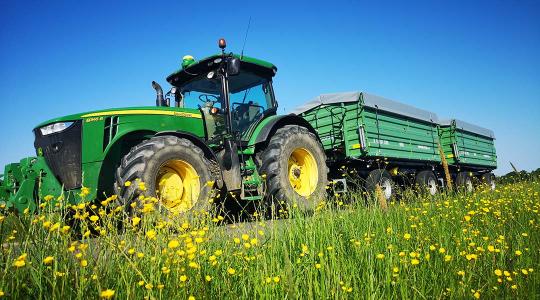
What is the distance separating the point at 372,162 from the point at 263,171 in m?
3.41

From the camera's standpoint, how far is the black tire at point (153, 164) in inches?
145

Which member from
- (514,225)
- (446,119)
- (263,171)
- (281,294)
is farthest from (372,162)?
(281,294)

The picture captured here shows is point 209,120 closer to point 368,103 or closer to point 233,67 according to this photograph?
point 233,67

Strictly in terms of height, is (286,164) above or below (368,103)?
below

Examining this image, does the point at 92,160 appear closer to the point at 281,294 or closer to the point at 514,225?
the point at 281,294

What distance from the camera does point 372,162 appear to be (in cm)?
752

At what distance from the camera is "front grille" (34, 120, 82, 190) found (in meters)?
3.96

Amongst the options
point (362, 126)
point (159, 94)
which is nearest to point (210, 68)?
point (159, 94)

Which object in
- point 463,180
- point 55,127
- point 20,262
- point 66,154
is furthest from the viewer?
point 463,180

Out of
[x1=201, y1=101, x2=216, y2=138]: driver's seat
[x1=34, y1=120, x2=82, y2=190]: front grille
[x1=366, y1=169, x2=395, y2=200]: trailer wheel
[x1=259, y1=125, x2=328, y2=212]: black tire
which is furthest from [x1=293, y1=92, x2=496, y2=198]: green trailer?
[x1=34, y1=120, x2=82, y2=190]: front grille

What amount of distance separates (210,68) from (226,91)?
1.71 feet

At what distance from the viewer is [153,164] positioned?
385 cm

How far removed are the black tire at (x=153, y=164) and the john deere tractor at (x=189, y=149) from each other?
0.04 feet

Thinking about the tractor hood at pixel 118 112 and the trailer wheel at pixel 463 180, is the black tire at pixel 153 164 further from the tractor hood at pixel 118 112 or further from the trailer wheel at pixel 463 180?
the trailer wheel at pixel 463 180
